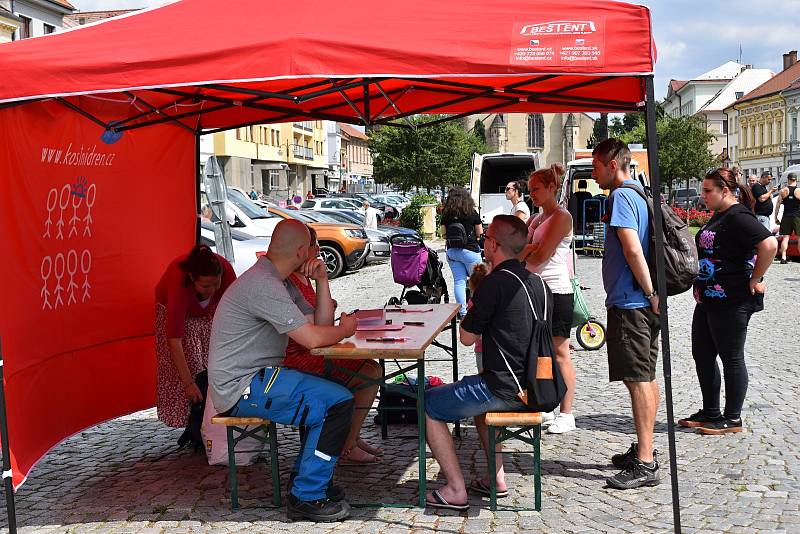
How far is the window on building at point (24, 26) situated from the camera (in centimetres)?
4238

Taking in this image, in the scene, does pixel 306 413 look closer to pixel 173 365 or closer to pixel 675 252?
pixel 173 365

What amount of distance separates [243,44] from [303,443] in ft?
6.81

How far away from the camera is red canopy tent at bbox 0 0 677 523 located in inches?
166

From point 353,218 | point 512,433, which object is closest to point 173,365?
point 512,433

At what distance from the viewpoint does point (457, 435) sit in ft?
20.6

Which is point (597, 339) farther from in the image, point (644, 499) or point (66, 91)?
point (66, 91)

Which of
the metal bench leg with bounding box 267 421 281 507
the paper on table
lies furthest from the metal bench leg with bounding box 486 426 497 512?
the metal bench leg with bounding box 267 421 281 507

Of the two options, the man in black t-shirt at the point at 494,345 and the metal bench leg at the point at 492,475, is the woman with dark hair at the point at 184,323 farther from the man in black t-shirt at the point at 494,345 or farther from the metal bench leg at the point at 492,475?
the metal bench leg at the point at 492,475

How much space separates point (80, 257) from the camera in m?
6.02

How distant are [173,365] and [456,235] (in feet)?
19.2

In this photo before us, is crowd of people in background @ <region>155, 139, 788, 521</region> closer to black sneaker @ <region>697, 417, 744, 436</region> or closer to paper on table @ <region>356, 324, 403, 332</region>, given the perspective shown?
black sneaker @ <region>697, 417, 744, 436</region>

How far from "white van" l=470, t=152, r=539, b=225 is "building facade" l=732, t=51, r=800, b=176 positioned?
6071 centimetres

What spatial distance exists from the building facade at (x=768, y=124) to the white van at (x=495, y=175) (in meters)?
60.7

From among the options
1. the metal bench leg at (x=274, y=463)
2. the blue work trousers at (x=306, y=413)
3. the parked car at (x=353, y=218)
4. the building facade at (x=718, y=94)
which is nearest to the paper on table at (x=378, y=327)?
the blue work trousers at (x=306, y=413)
